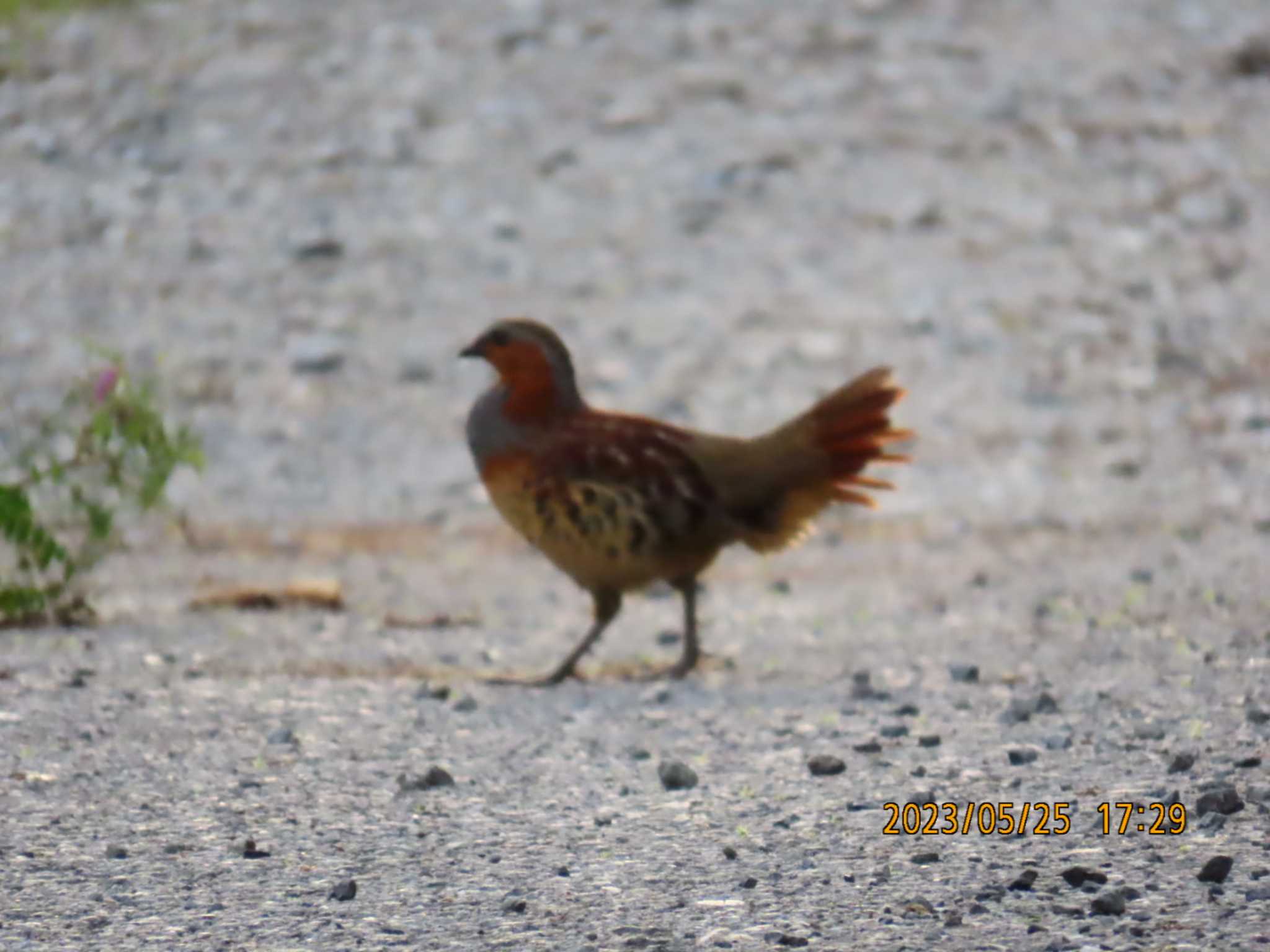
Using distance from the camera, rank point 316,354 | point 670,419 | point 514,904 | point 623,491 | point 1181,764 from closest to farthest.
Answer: point 514,904 → point 1181,764 → point 623,491 → point 670,419 → point 316,354

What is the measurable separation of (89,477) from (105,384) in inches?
16.5

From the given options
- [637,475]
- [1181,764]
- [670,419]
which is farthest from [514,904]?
[670,419]

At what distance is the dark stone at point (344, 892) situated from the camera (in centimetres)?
358

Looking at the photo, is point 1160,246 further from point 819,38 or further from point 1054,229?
point 819,38

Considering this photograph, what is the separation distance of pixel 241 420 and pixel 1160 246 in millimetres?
5770

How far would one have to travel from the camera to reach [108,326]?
10.9m

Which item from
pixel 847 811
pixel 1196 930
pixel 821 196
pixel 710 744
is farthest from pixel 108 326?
pixel 1196 930

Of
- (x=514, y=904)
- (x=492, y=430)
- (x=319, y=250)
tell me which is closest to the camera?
(x=514, y=904)

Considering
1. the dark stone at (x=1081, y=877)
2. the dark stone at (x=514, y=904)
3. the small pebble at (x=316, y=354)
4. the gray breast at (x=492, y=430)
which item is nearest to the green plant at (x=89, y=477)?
the gray breast at (x=492, y=430)

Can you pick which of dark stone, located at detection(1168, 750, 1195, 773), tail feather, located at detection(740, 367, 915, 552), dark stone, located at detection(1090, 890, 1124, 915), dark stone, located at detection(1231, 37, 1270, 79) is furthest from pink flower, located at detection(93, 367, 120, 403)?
dark stone, located at detection(1231, 37, 1270, 79)

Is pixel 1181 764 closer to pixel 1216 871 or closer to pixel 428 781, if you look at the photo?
pixel 1216 871

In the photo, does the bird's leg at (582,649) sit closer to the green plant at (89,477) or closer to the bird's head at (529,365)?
the bird's head at (529,365)

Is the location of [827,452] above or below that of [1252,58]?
below

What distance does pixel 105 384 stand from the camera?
574 cm
